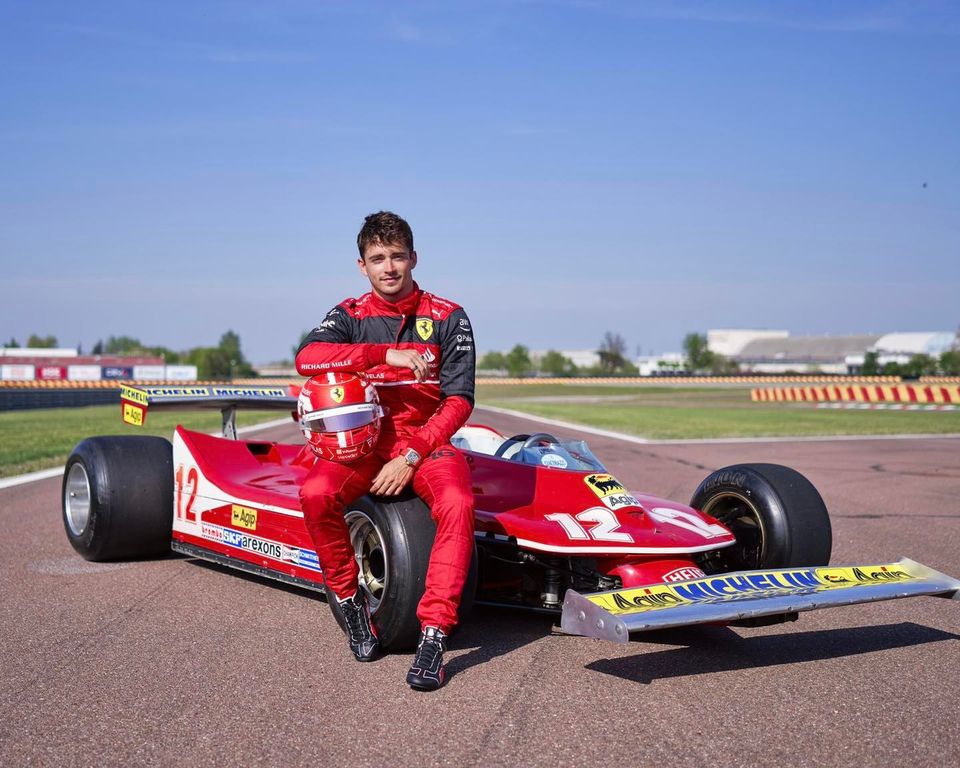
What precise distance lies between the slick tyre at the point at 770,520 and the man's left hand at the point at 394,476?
1.88 metres

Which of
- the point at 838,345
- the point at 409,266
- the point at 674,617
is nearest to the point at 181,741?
the point at 674,617

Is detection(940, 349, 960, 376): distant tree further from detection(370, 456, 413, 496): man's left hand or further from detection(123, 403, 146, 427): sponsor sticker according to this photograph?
detection(370, 456, 413, 496): man's left hand

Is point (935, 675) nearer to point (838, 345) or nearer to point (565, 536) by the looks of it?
point (565, 536)

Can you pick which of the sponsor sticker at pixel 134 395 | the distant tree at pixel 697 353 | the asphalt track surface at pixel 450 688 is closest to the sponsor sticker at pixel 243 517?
the asphalt track surface at pixel 450 688

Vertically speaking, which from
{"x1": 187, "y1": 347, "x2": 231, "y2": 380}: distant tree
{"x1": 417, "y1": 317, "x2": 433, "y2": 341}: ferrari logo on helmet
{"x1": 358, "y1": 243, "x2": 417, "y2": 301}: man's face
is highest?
{"x1": 358, "y1": 243, "x2": 417, "y2": 301}: man's face

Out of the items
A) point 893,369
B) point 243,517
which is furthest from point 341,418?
point 893,369

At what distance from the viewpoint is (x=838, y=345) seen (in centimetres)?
18325

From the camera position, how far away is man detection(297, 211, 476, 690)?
14.6 ft

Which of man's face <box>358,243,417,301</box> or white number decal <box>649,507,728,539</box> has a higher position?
man's face <box>358,243,417,301</box>

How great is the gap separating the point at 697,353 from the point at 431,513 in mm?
189100

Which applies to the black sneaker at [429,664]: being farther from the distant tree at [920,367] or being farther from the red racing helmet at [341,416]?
the distant tree at [920,367]

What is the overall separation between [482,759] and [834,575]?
6.86ft

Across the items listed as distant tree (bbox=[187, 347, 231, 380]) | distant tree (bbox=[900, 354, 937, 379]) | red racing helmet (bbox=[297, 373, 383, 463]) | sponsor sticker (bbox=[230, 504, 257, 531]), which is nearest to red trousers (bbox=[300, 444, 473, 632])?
red racing helmet (bbox=[297, 373, 383, 463])

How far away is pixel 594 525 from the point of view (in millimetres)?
5023
